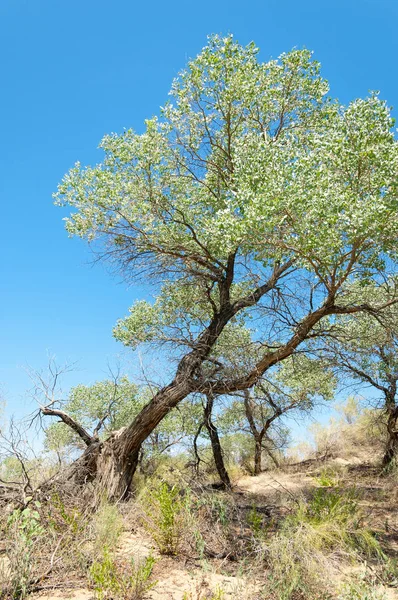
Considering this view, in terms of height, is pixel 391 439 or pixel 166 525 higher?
pixel 391 439

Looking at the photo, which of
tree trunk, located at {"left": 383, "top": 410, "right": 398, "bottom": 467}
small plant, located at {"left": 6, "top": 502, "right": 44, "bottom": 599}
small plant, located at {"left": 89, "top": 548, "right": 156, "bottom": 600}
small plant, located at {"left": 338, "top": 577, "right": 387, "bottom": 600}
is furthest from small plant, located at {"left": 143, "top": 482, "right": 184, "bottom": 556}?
tree trunk, located at {"left": 383, "top": 410, "right": 398, "bottom": 467}

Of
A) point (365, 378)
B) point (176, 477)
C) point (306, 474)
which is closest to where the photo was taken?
point (176, 477)

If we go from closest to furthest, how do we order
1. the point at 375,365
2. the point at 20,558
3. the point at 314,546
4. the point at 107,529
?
the point at 20,558, the point at 314,546, the point at 107,529, the point at 375,365

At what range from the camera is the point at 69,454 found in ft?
33.6

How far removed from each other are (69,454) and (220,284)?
5228 millimetres

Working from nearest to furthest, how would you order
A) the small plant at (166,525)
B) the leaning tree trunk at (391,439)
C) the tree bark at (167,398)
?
the small plant at (166,525)
the tree bark at (167,398)
the leaning tree trunk at (391,439)

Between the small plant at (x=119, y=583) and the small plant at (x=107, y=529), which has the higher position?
the small plant at (x=107, y=529)

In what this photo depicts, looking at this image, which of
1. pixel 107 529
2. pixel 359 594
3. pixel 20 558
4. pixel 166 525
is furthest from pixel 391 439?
pixel 20 558

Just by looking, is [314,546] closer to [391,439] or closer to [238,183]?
[238,183]

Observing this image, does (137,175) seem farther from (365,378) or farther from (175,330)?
(365,378)

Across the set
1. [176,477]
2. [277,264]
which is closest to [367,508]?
[176,477]

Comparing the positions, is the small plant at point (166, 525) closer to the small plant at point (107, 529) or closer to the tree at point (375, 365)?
the small plant at point (107, 529)

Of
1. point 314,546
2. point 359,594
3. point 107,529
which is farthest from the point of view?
point 107,529

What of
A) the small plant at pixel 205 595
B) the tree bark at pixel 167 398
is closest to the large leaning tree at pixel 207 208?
the tree bark at pixel 167 398
